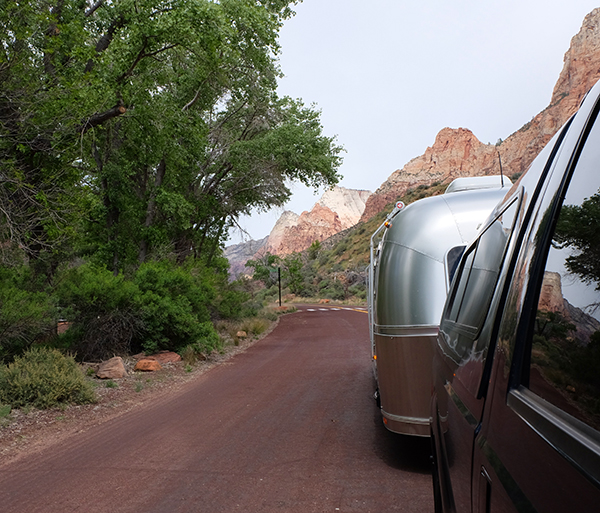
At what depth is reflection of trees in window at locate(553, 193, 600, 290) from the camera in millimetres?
1194

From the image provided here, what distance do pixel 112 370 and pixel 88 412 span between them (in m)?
2.50

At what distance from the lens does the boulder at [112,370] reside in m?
10.9

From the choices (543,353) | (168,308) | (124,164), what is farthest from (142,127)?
(543,353)

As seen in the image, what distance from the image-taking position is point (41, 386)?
28.6 ft

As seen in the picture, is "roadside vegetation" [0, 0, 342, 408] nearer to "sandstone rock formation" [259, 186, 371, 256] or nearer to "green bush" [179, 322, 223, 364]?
"green bush" [179, 322, 223, 364]

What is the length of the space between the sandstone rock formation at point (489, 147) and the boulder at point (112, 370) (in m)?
72.8

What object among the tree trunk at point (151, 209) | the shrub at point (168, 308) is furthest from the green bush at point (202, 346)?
the tree trunk at point (151, 209)

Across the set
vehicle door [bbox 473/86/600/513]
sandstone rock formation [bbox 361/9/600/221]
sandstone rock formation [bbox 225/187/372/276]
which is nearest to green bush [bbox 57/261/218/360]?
vehicle door [bbox 473/86/600/513]

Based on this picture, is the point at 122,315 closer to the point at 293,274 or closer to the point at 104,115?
the point at 104,115

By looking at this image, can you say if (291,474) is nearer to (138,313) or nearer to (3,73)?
(138,313)

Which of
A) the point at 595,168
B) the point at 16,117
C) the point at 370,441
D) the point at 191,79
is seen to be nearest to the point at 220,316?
the point at 191,79

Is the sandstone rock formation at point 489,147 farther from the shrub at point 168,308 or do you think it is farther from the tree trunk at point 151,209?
the shrub at point 168,308

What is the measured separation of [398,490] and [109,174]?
16934 mm

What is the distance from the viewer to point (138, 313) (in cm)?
1359
